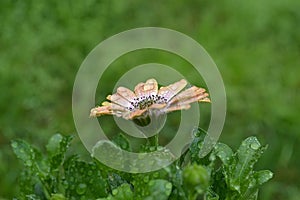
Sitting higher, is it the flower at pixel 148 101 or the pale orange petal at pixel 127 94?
the pale orange petal at pixel 127 94

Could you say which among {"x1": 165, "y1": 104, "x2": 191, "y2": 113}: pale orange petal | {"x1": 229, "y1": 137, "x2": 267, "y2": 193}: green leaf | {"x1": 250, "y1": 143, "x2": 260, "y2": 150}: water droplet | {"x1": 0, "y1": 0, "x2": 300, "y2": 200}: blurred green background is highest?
{"x1": 0, "y1": 0, "x2": 300, "y2": 200}: blurred green background

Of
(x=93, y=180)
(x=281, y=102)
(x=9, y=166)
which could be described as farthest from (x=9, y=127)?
(x=93, y=180)

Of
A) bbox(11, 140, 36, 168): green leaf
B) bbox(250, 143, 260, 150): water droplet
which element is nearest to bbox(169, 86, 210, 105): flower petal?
bbox(250, 143, 260, 150): water droplet

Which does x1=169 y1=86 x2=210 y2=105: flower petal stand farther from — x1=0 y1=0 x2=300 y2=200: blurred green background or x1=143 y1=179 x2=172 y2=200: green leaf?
x1=0 y1=0 x2=300 y2=200: blurred green background

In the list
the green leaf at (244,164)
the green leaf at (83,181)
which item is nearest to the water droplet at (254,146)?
the green leaf at (244,164)

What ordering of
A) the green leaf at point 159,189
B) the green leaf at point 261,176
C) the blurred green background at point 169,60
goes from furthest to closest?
1. the blurred green background at point 169,60
2. the green leaf at point 261,176
3. the green leaf at point 159,189

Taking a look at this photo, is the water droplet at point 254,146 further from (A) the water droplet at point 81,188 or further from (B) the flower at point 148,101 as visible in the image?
(A) the water droplet at point 81,188

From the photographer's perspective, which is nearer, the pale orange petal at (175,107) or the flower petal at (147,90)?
the pale orange petal at (175,107)

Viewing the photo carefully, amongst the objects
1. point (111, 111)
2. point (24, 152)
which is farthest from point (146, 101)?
point (24, 152)
